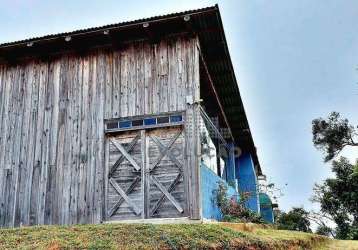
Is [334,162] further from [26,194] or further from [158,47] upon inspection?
[26,194]

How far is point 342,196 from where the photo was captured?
91.1 ft

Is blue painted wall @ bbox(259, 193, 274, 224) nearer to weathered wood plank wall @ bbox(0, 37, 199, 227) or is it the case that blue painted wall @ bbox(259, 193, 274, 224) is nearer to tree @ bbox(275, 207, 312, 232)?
Result: tree @ bbox(275, 207, 312, 232)

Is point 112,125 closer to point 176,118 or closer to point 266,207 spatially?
point 176,118

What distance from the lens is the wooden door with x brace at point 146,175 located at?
36.7 ft

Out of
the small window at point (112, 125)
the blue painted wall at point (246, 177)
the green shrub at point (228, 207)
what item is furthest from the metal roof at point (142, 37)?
the blue painted wall at point (246, 177)

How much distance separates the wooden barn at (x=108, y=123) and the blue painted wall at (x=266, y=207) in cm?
1298

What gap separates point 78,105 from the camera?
12.5 meters

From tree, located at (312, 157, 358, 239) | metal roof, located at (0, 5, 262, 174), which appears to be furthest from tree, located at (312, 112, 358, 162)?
metal roof, located at (0, 5, 262, 174)

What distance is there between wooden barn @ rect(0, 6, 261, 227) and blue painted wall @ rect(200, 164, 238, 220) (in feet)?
0.31

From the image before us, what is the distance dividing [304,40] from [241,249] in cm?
2208

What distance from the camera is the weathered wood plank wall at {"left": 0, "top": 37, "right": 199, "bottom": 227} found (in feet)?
38.8

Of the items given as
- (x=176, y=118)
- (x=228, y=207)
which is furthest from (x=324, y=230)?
(x=176, y=118)

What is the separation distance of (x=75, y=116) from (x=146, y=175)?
282cm

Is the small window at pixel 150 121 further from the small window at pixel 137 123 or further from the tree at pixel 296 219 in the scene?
the tree at pixel 296 219
